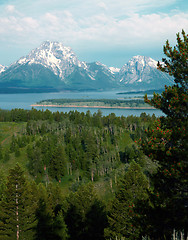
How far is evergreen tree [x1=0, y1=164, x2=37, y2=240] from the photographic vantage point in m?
38.8

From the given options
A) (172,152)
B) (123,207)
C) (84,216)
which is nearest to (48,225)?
(84,216)

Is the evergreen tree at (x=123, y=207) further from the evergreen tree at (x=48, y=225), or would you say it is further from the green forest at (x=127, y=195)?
the evergreen tree at (x=48, y=225)

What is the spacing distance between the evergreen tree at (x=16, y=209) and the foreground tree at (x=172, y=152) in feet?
85.6

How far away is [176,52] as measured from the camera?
66.8 feet

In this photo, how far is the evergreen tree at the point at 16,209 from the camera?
38.8 m

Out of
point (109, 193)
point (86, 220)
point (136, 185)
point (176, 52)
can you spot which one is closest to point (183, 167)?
point (176, 52)

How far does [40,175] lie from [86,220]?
252 feet

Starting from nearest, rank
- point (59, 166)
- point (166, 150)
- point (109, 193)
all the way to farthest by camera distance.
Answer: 1. point (166, 150)
2. point (109, 193)
3. point (59, 166)

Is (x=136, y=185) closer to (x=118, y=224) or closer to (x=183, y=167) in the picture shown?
(x=118, y=224)

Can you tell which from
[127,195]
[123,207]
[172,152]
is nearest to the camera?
[172,152]

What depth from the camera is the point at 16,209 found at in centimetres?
3969

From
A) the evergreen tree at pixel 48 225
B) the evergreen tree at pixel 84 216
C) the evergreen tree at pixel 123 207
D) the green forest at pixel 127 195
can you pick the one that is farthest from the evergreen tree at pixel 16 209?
the evergreen tree at pixel 123 207

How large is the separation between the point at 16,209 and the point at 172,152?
31.4m

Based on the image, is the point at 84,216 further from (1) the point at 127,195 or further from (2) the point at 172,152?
(2) the point at 172,152
